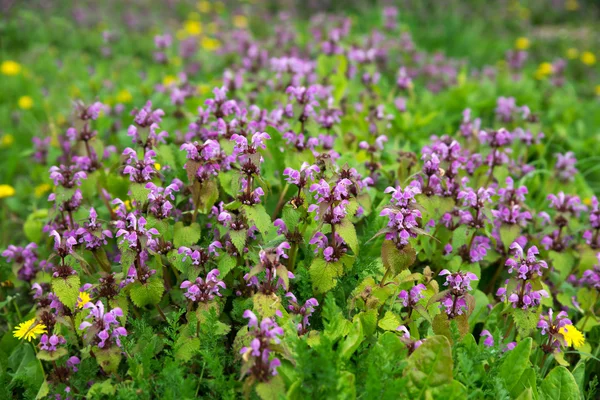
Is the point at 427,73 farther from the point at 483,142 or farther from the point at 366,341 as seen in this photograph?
the point at 366,341

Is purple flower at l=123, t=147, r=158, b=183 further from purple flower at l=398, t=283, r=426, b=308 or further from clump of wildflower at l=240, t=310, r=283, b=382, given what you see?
purple flower at l=398, t=283, r=426, b=308

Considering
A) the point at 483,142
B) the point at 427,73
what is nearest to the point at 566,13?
the point at 427,73

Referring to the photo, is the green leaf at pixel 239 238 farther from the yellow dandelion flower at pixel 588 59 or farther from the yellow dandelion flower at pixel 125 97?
the yellow dandelion flower at pixel 588 59

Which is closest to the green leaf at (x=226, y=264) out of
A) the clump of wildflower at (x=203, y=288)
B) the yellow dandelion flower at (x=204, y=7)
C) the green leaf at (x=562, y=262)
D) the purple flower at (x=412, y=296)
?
the clump of wildflower at (x=203, y=288)

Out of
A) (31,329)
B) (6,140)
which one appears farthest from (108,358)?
(6,140)

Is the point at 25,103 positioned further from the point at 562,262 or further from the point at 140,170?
the point at 562,262

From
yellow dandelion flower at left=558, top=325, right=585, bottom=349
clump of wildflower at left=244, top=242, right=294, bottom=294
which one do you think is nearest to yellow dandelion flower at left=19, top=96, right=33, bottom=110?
clump of wildflower at left=244, top=242, right=294, bottom=294
